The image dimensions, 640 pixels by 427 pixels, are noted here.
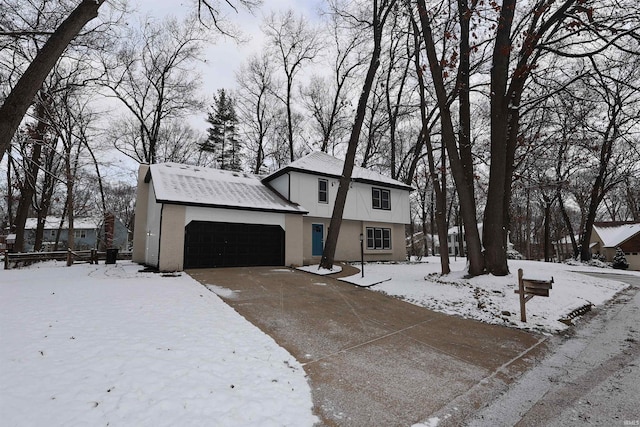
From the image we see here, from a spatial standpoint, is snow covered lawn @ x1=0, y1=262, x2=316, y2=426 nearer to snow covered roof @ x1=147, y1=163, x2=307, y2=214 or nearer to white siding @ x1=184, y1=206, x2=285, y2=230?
white siding @ x1=184, y1=206, x2=285, y2=230

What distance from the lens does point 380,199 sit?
1969cm

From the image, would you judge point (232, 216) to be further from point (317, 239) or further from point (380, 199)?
point (380, 199)

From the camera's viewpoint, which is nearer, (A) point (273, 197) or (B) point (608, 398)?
(B) point (608, 398)

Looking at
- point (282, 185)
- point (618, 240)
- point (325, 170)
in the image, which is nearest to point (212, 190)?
point (282, 185)

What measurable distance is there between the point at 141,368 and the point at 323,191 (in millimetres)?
14162

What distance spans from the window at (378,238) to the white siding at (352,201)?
2.44 feet

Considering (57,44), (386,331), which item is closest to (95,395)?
(386,331)

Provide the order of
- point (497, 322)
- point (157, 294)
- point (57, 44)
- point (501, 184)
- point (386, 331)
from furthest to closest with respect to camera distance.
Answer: point (501, 184) < point (157, 294) < point (497, 322) < point (386, 331) < point (57, 44)

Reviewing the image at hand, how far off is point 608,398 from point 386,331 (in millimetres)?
3146

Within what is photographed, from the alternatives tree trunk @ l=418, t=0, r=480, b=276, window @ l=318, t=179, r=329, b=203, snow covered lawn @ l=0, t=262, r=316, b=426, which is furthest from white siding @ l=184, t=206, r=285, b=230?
tree trunk @ l=418, t=0, r=480, b=276

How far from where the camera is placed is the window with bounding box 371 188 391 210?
63.6 ft

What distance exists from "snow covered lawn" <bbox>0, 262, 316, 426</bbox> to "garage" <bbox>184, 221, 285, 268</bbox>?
606 centimetres

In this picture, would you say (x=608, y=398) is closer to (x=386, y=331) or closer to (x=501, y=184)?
(x=386, y=331)

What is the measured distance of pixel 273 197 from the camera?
15.7 metres
